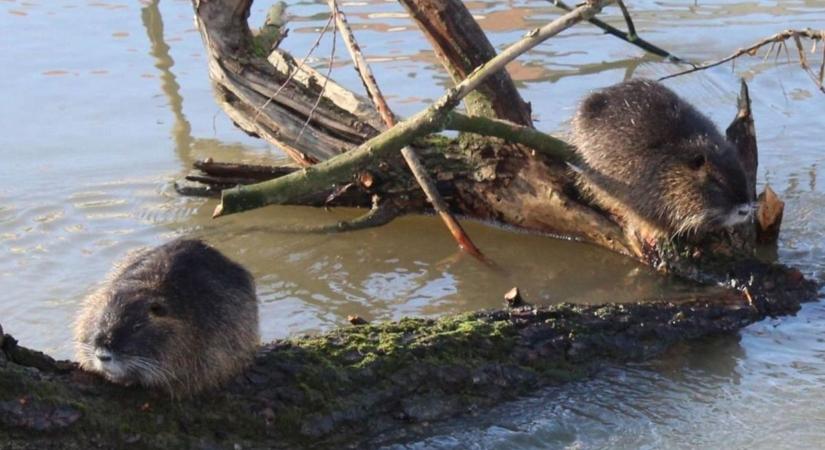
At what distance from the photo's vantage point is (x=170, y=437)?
4383 millimetres

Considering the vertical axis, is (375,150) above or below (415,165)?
above

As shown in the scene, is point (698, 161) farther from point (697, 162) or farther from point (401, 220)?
point (401, 220)

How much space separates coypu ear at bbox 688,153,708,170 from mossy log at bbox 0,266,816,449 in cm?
96

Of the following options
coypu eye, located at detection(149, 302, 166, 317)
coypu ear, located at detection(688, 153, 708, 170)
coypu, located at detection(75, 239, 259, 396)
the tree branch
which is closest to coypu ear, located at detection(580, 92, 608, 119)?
coypu ear, located at detection(688, 153, 708, 170)

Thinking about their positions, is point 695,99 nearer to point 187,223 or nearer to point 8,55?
point 187,223

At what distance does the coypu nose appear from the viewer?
4.30 meters

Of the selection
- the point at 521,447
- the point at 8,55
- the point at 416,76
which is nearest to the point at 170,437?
the point at 521,447

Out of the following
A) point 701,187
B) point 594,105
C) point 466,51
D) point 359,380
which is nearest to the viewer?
point 359,380

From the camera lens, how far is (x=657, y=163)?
7.02 metres

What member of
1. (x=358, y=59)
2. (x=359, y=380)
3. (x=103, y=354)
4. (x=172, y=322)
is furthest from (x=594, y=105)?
(x=103, y=354)

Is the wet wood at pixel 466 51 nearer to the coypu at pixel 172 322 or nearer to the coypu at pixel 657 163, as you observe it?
the coypu at pixel 657 163

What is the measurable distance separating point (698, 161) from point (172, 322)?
348cm

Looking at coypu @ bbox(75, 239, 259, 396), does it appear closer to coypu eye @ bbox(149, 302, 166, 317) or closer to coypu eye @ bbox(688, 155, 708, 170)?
coypu eye @ bbox(149, 302, 166, 317)

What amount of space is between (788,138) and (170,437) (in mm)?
6306
